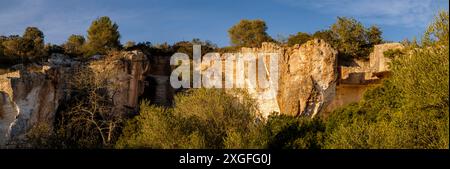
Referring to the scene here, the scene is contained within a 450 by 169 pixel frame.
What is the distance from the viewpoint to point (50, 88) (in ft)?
120

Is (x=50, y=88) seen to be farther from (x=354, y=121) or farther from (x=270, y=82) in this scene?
(x=354, y=121)

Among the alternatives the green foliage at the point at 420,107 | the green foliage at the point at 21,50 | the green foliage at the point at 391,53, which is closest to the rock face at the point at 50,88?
the green foliage at the point at 21,50

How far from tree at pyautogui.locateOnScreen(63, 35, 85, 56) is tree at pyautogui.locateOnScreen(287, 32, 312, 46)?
15.8 m

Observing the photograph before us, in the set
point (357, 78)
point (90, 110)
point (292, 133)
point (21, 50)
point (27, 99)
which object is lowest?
point (292, 133)

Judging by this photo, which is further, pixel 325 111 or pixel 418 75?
pixel 325 111

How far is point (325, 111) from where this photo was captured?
124 ft

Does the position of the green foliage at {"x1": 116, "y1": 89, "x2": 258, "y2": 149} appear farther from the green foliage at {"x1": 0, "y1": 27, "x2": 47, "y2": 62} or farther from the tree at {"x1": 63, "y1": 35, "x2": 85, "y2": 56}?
the tree at {"x1": 63, "y1": 35, "x2": 85, "y2": 56}

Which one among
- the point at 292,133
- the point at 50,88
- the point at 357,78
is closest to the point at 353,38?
the point at 357,78

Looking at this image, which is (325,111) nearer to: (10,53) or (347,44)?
(347,44)

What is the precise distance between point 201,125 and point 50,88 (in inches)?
475

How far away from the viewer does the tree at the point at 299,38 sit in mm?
45984

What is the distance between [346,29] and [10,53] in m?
24.7
